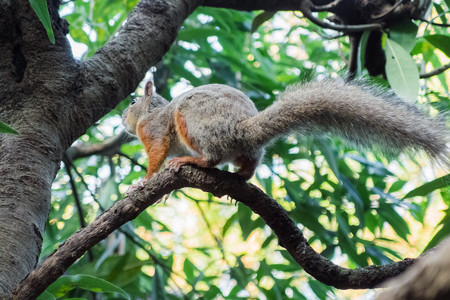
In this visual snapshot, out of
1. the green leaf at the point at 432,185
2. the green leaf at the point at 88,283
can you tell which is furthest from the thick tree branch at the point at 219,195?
the green leaf at the point at 432,185

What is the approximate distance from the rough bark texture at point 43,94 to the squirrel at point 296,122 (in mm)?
293

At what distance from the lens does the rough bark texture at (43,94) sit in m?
1.78

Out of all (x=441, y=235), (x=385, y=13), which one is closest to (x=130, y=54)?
(x=385, y=13)

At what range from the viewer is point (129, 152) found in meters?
4.03

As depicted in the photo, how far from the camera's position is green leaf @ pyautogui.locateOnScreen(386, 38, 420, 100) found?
2459mm

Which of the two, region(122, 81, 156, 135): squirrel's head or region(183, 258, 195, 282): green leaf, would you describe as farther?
region(183, 258, 195, 282): green leaf

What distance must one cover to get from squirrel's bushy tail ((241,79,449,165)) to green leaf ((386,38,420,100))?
1.54 ft

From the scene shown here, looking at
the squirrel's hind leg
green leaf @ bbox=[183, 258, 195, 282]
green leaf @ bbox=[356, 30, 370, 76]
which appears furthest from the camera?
green leaf @ bbox=[183, 258, 195, 282]

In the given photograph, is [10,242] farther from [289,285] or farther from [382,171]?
[382,171]

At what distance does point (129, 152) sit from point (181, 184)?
2.16 m

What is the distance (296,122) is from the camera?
2.00 m

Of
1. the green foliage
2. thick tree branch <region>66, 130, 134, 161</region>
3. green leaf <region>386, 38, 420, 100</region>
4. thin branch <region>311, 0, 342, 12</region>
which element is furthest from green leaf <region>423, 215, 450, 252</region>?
thick tree branch <region>66, 130, 134, 161</region>

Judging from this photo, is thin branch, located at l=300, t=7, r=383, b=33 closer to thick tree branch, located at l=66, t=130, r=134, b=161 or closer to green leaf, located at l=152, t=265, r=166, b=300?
thick tree branch, located at l=66, t=130, r=134, b=161

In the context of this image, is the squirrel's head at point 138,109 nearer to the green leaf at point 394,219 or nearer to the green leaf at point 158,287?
the green leaf at point 158,287
